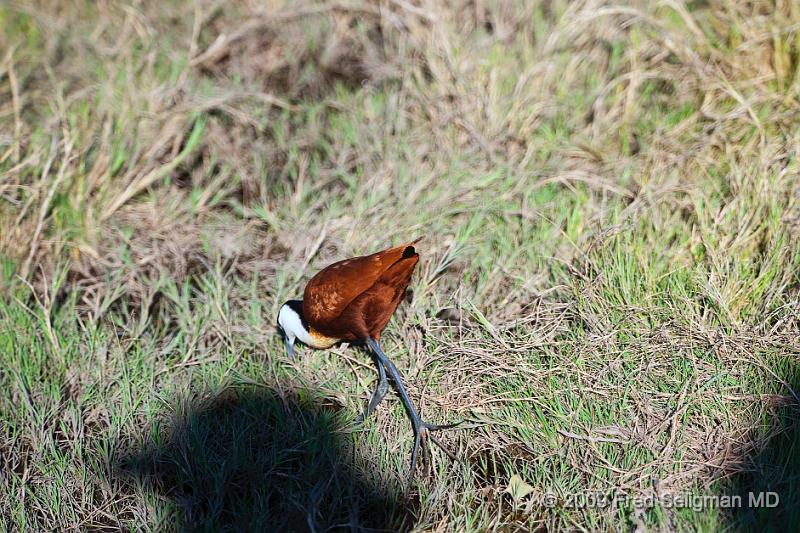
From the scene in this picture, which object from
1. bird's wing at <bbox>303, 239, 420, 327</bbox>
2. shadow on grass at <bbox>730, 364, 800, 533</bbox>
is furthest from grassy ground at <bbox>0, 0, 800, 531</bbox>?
bird's wing at <bbox>303, 239, 420, 327</bbox>

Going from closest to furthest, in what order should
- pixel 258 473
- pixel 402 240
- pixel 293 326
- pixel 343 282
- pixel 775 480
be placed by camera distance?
pixel 775 480 → pixel 258 473 → pixel 343 282 → pixel 293 326 → pixel 402 240

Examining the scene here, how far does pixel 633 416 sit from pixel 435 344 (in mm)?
808

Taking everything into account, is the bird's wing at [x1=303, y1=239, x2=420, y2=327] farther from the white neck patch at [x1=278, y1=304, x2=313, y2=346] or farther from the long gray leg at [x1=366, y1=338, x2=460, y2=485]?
the long gray leg at [x1=366, y1=338, x2=460, y2=485]

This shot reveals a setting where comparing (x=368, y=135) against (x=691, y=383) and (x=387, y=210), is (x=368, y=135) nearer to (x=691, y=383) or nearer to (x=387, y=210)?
(x=387, y=210)

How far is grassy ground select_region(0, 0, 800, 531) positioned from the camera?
2504 millimetres

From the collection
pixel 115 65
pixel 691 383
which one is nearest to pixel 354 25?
pixel 115 65

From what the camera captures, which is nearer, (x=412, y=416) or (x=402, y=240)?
(x=412, y=416)

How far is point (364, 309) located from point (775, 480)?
4.89 ft

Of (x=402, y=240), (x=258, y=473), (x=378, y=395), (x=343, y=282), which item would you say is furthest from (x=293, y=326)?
(x=402, y=240)

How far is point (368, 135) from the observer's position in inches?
154

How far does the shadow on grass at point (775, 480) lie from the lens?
2.19m

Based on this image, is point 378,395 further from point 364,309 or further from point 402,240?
point 402,240

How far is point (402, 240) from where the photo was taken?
3.35 metres

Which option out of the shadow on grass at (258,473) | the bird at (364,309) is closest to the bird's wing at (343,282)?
the bird at (364,309)
